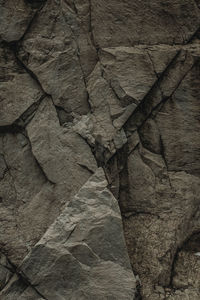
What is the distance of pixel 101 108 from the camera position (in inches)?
317

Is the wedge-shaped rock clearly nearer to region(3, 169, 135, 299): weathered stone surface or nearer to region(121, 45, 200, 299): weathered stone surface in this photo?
region(3, 169, 135, 299): weathered stone surface

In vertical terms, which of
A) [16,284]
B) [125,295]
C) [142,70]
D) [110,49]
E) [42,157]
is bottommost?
[125,295]

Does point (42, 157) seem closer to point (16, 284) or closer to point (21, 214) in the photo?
point (21, 214)

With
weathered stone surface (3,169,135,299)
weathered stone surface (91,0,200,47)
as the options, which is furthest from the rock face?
weathered stone surface (3,169,135,299)

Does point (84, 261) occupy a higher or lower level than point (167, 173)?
higher

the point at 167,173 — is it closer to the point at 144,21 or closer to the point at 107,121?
the point at 107,121

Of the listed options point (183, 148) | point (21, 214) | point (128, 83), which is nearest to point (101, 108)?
point (128, 83)

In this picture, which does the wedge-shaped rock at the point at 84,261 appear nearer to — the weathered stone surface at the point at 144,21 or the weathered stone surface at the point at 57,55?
the weathered stone surface at the point at 57,55

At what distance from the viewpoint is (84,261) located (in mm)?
7047

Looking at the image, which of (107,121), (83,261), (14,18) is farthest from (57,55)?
(83,261)

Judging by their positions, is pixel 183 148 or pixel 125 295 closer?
pixel 125 295

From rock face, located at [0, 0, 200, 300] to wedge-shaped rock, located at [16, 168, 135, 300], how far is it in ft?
2.73

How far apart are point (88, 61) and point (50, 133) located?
1.85 meters

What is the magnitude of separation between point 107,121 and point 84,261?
2.99 m
